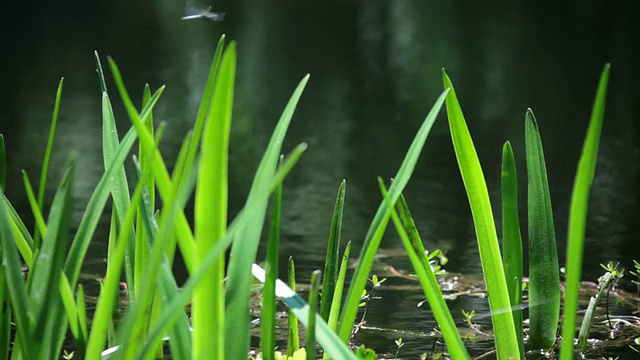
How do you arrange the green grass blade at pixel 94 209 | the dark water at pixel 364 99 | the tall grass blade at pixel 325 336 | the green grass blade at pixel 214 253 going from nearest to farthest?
1. the green grass blade at pixel 214 253
2. the tall grass blade at pixel 325 336
3. the green grass blade at pixel 94 209
4. the dark water at pixel 364 99

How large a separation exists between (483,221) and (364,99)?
5634 mm

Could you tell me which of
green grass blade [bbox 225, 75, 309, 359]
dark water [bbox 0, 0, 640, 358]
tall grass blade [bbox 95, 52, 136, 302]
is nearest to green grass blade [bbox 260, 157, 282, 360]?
green grass blade [bbox 225, 75, 309, 359]

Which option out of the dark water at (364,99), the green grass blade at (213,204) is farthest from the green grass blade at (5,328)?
the dark water at (364,99)

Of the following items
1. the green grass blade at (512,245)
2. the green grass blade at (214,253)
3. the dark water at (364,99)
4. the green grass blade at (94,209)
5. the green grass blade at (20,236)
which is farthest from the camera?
the dark water at (364,99)

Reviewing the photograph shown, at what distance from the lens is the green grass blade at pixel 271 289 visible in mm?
703

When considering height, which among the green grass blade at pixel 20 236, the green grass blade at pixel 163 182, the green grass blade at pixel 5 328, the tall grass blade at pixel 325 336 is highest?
the green grass blade at pixel 163 182

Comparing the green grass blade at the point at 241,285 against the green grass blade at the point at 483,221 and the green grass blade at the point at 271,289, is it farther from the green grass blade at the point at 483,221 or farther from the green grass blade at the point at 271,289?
the green grass blade at the point at 483,221

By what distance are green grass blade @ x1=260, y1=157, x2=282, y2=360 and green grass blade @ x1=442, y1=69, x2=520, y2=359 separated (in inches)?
10.3

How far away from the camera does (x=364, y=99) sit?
6527 mm

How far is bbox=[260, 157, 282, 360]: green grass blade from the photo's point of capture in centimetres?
70

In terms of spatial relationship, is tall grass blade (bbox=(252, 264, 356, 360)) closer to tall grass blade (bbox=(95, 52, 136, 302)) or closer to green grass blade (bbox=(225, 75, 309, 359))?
green grass blade (bbox=(225, 75, 309, 359))

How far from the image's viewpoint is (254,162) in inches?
150

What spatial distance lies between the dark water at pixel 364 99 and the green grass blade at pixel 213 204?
839mm

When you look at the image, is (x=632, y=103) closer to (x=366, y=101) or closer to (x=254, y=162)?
(x=366, y=101)
